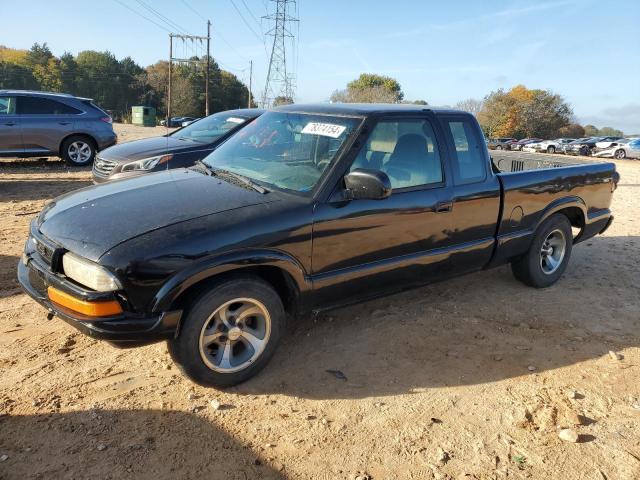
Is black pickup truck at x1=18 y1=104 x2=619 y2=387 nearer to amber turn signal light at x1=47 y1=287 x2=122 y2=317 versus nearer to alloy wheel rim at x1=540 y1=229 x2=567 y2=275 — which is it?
amber turn signal light at x1=47 y1=287 x2=122 y2=317

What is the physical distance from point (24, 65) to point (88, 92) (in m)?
8.87

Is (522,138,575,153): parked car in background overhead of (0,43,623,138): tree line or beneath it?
beneath

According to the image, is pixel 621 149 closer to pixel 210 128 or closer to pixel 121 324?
pixel 210 128

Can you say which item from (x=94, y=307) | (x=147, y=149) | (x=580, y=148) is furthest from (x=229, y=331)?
Result: (x=580, y=148)

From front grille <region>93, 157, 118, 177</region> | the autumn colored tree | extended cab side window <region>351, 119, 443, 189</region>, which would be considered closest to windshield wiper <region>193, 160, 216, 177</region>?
extended cab side window <region>351, 119, 443, 189</region>

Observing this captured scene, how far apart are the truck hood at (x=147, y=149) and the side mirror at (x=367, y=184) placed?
475cm

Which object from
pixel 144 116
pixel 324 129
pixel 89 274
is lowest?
pixel 89 274

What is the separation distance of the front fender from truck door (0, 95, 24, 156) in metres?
10.3

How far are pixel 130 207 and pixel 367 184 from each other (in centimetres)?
154

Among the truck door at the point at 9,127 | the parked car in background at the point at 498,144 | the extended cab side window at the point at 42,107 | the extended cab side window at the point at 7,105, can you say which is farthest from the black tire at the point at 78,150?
the parked car in background at the point at 498,144

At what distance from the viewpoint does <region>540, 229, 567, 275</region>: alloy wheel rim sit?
529 centimetres

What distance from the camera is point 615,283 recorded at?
5562 mm

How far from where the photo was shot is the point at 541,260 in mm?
5234

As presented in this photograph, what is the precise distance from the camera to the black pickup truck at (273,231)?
280 centimetres
